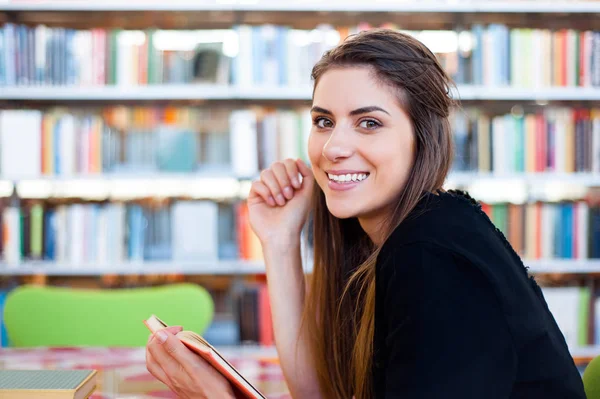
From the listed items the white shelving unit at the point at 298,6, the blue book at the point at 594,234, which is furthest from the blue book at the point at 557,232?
the white shelving unit at the point at 298,6

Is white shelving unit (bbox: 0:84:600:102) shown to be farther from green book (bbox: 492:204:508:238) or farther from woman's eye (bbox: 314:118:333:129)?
woman's eye (bbox: 314:118:333:129)

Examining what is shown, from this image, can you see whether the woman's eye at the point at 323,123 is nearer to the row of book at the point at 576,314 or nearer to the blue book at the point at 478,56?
the blue book at the point at 478,56

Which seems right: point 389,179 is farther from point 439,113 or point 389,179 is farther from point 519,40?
point 519,40

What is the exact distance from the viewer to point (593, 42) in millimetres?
2877

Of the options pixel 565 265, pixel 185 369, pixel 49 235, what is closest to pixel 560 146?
pixel 565 265

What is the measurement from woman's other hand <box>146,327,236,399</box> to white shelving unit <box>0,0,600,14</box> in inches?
83.8

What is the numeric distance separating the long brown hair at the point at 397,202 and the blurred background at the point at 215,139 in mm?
1557

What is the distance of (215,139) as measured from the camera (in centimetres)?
289

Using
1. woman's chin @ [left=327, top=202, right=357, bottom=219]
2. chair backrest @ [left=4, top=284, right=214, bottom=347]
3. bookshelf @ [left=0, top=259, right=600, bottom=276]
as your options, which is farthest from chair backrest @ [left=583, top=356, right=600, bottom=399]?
bookshelf @ [left=0, top=259, right=600, bottom=276]

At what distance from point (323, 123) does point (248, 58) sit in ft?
5.60

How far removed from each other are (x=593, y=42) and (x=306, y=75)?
130 centimetres

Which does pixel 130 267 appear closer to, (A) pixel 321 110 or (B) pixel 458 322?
(A) pixel 321 110

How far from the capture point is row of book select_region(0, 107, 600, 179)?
2.82 m

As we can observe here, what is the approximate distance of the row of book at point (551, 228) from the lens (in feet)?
9.46
